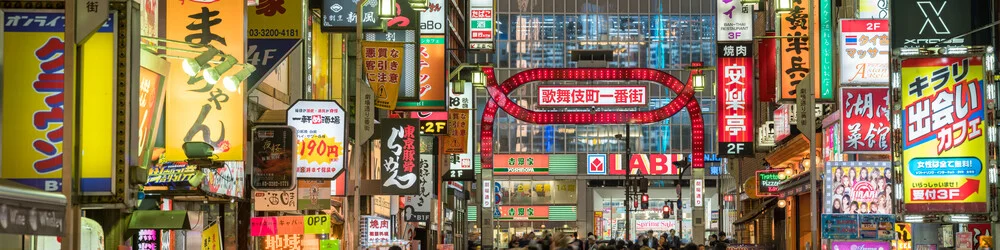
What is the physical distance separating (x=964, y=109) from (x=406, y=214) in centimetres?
2796

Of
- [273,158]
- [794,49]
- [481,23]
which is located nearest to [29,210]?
[273,158]

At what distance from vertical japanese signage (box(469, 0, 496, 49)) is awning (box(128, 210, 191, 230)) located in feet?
85.7

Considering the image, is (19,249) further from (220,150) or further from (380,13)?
(380,13)

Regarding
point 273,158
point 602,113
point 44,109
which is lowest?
point 273,158

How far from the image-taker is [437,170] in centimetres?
4619

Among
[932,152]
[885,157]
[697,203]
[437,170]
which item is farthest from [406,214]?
[932,152]

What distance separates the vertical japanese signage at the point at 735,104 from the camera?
36156mm

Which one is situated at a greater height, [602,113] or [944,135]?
[602,113]

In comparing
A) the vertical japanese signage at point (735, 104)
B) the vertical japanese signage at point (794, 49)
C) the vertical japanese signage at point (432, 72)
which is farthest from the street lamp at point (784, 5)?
the vertical japanese signage at point (735, 104)

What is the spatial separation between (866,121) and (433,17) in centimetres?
1075

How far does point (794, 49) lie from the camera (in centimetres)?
3052

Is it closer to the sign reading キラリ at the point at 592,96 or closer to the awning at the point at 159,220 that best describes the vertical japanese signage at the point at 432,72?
the sign reading キラリ at the point at 592,96

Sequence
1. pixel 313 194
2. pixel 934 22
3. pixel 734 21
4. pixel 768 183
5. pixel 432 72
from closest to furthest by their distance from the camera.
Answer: pixel 934 22 → pixel 313 194 → pixel 432 72 → pixel 734 21 → pixel 768 183

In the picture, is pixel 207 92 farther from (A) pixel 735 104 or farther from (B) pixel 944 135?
(A) pixel 735 104
